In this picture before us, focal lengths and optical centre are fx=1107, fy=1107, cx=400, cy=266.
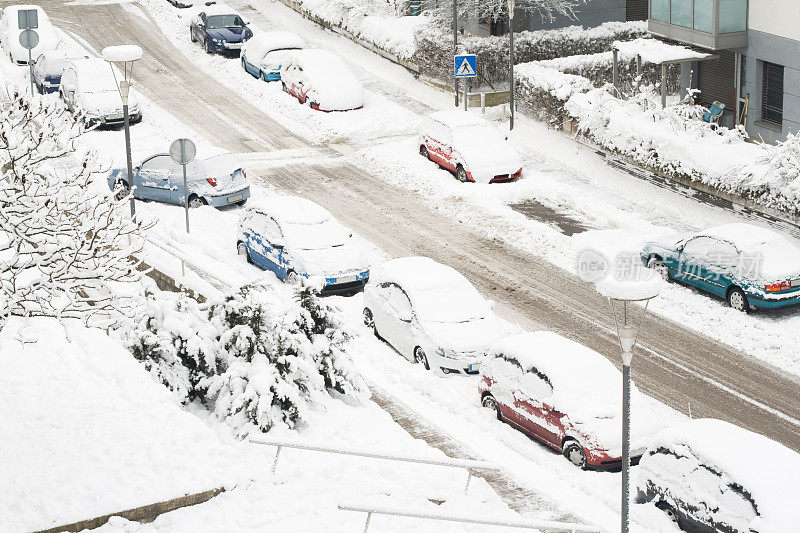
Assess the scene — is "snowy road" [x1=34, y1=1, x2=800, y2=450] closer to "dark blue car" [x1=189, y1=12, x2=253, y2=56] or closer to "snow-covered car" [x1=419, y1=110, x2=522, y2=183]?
"dark blue car" [x1=189, y1=12, x2=253, y2=56]

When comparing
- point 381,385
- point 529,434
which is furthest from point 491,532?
point 381,385

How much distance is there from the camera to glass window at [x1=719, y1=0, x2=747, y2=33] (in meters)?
30.7

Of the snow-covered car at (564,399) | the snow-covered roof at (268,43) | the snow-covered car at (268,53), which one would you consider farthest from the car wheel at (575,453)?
the snow-covered roof at (268,43)

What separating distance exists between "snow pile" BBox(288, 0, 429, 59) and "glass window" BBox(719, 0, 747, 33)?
12.1 m

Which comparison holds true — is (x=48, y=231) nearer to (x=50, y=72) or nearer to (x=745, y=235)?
(x=745, y=235)

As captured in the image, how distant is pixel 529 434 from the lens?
18156mm

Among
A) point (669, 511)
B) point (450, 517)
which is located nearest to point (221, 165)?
point (669, 511)

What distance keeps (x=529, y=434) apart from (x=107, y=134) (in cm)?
2093

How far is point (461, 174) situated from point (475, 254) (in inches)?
189

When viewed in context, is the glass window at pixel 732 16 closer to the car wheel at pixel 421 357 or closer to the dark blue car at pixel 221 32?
the car wheel at pixel 421 357

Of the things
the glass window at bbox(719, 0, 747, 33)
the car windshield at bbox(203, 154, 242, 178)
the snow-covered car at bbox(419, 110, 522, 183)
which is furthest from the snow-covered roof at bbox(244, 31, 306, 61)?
the glass window at bbox(719, 0, 747, 33)

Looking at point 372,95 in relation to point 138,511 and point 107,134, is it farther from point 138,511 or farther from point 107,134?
point 138,511

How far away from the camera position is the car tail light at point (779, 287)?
22.1 metres

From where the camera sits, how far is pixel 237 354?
15.9 meters
